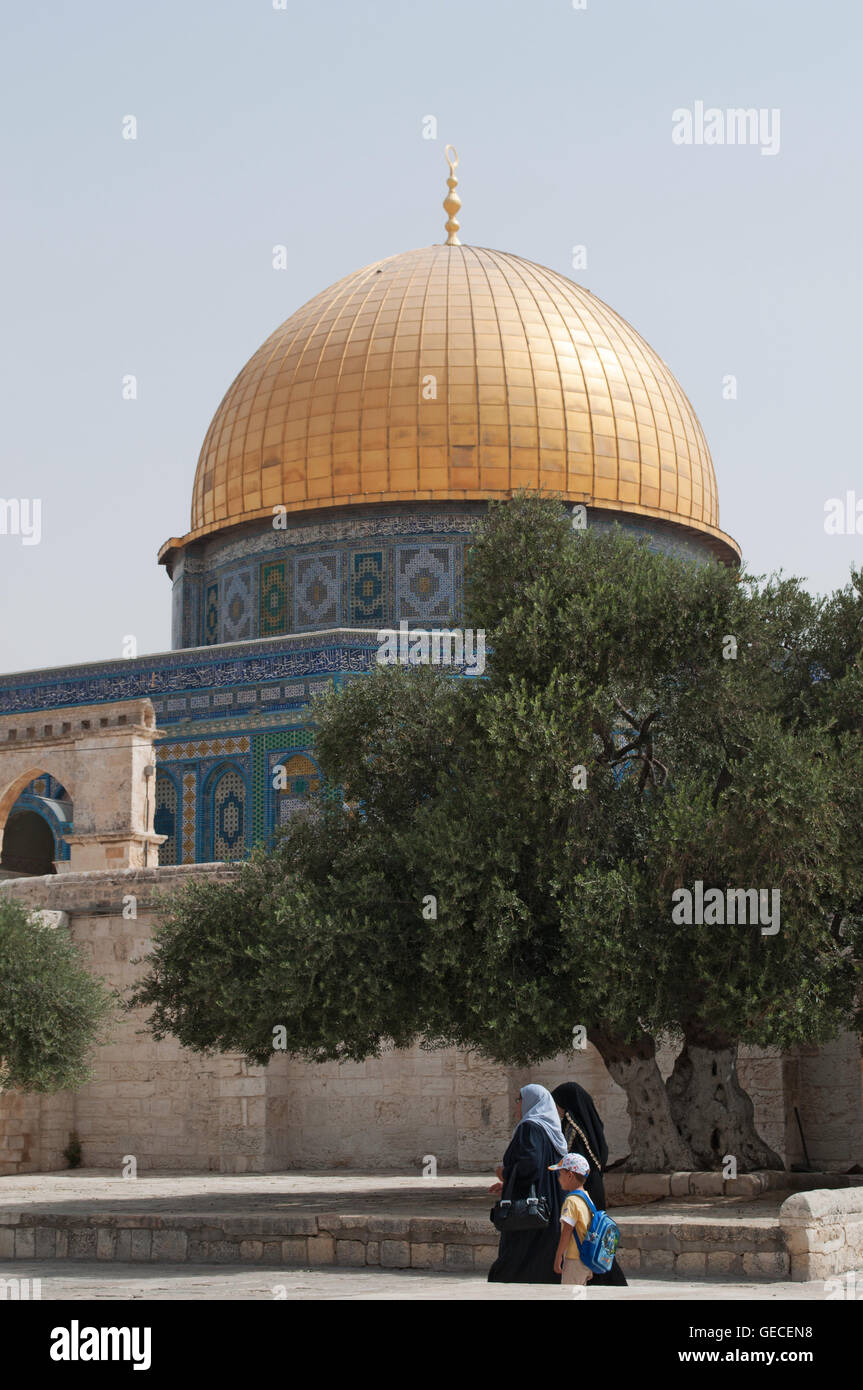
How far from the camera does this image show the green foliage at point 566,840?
1012 cm

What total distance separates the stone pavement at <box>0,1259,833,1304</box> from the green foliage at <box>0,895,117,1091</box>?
4393 mm

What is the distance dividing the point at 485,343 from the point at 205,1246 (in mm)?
16424

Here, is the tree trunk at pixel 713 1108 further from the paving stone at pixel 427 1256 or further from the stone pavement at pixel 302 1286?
the stone pavement at pixel 302 1286

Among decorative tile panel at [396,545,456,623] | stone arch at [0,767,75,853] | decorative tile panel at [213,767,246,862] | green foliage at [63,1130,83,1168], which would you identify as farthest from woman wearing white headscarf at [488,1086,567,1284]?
decorative tile panel at [396,545,456,623]

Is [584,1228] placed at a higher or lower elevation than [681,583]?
lower

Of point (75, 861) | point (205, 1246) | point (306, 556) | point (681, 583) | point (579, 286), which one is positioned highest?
point (579, 286)

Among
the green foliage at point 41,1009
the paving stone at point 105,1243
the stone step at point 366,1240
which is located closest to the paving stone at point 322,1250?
the stone step at point 366,1240

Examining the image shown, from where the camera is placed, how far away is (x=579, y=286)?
26000mm

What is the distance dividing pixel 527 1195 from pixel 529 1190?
0.02 metres

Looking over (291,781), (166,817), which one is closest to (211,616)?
(166,817)

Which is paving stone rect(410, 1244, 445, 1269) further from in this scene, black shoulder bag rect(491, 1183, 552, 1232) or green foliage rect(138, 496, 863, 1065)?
black shoulder bag rect(491, 1183, 552, 1232)
